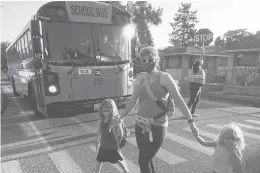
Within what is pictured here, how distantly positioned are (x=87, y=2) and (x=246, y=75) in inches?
675

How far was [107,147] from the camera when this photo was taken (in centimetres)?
315

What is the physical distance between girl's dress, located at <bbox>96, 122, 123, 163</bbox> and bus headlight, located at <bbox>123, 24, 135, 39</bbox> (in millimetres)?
4718

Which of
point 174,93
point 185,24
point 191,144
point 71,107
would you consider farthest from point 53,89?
point 185,24

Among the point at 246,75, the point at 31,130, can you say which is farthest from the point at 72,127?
the point at 246,75

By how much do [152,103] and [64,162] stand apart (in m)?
2.43

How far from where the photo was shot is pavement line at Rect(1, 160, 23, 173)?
12.7 ft

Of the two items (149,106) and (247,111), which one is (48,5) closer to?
(149,106)

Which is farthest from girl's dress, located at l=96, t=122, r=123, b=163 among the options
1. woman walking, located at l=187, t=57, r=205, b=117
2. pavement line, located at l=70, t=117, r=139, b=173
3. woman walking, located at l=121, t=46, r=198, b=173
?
woman walking, located at l=187, t=57, r=205, b=117

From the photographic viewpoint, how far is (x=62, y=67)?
244 inches

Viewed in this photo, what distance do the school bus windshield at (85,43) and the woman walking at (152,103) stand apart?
3982 mm

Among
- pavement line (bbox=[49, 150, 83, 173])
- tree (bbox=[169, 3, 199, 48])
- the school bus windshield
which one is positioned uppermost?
tree (bbox=[169, 3, 199, 48])

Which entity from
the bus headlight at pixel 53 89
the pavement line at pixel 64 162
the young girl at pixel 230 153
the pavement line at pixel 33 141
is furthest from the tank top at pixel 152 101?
the bus headlight at pixel 53 89

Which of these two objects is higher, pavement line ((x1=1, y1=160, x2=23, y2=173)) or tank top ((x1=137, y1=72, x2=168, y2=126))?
tank top ((x1=137, y1=72, x2=168, y2=126))

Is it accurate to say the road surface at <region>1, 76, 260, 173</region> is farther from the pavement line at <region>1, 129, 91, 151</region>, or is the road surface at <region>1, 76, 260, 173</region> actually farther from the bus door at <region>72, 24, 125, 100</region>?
the bus door at <region>72, 24, 125, 100</region>
